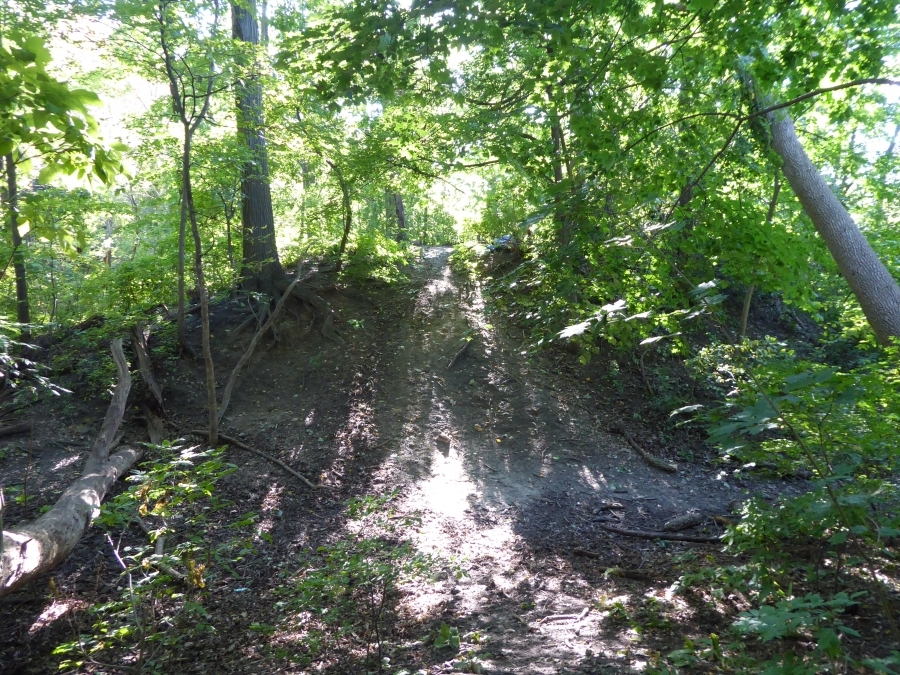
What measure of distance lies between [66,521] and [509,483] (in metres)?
5.10

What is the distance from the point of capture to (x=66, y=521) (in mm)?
4617

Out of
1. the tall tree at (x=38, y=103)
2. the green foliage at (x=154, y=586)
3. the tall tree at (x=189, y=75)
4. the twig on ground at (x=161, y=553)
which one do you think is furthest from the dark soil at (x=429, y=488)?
the tall tree at (x=38, y=103)

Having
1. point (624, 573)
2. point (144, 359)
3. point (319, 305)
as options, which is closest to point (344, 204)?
point (319, 305)

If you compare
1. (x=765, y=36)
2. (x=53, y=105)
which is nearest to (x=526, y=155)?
(x=765, y=36)

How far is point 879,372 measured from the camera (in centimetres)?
398

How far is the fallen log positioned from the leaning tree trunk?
7.71 m

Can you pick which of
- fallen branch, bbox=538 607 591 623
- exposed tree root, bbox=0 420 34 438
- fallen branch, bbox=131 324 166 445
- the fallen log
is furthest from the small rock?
exposed tree root, bbox=0 420 34 438

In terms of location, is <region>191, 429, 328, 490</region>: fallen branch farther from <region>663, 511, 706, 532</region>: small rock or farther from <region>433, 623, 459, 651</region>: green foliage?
<region>663, 511, 706, 532</region>: small rock

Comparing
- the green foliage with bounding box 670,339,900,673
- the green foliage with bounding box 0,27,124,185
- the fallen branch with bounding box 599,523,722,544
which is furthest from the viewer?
the fallen branch with bounding box 599,523,722,544

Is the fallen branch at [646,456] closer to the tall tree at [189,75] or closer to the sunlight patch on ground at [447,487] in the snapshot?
the sunlight patch on ground at [447,487]

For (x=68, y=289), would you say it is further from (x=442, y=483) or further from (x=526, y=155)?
(x=526, y=155)

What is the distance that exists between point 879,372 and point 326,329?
29.4 ft

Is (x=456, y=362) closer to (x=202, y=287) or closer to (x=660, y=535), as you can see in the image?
(x=202, y=287)

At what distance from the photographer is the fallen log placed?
11.9 ft
